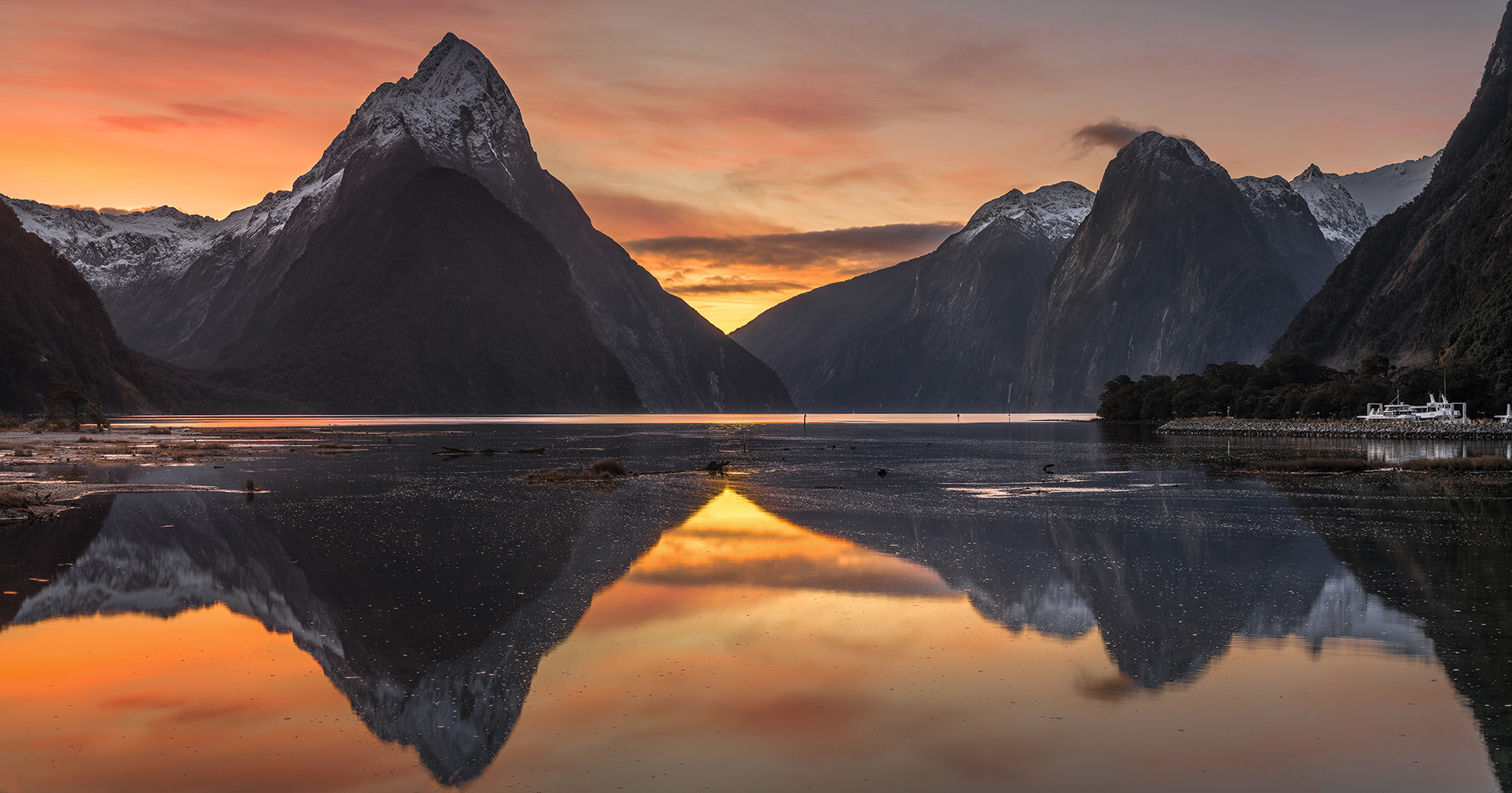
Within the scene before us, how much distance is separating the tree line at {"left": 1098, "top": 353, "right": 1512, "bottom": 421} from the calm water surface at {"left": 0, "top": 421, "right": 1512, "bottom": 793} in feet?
375

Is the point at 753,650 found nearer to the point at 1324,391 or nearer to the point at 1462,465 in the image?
the point at 1462,465

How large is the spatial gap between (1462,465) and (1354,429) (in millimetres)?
61537

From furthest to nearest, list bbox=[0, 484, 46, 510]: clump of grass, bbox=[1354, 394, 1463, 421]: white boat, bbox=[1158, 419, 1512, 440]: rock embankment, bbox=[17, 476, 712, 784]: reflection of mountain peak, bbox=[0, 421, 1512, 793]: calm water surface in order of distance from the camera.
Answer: bbox=[1354, 394, 1463, 421]: white boat < bbox=[1158, 419, 1512, 440]: rock embankment < bbox=[0, 484, 46, 510]: clump of grass < bbox=[17, 476, 712, 784]: reflection of mountain peak < bbox=[0, 421, 1512, 793]: calm water surface

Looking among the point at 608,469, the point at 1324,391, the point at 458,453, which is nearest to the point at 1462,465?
the point at 608,469

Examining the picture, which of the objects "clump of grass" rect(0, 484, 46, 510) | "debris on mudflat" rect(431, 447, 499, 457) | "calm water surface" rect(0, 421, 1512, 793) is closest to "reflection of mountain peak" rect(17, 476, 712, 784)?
"calm water surface" rect(0, 421, 1512, 793)

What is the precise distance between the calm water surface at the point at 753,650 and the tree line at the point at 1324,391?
114 m

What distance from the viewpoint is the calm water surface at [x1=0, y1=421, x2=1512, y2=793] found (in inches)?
546

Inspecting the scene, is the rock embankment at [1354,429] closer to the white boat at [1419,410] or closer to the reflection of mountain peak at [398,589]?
A: the white boat at [1419,410]

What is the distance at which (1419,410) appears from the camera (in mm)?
139125

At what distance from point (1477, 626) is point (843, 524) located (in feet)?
73.8

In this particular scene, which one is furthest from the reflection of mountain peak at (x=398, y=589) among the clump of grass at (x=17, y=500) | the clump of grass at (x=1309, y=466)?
the clump of grass at (x=1309, y=466)

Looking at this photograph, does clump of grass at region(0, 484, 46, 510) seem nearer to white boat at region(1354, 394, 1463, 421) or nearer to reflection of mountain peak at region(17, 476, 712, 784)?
reflection of mountain peak at region(17, 476, 712, 784)

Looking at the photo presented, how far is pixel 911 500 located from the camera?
50.0m

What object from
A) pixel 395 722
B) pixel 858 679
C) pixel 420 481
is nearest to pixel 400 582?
pixel 395 722
